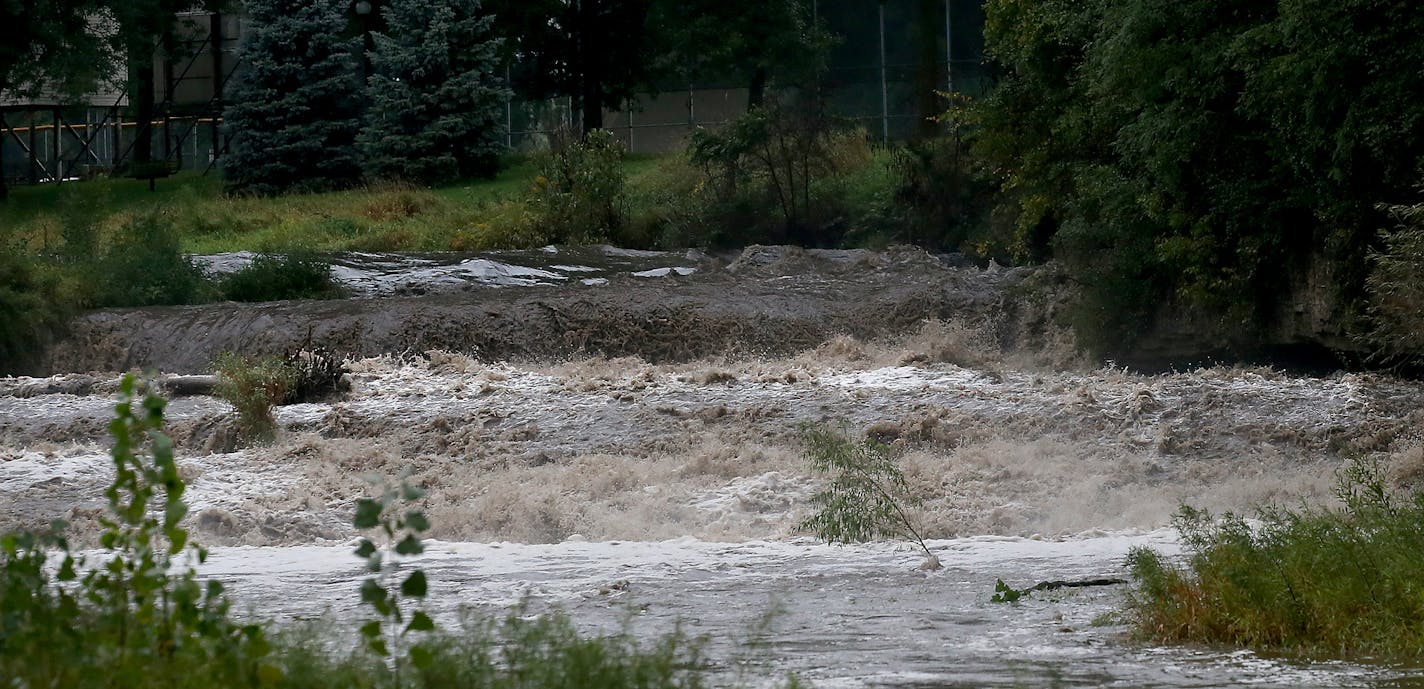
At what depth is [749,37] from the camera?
36.0m

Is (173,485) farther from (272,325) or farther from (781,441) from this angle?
(272,325)

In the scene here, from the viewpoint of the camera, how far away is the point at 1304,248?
17703 millimetres

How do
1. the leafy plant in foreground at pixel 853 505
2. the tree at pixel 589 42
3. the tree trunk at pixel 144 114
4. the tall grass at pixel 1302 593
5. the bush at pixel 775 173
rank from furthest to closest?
1. the tree trunk at pixel 144 114
2. the tree at pixel 589 42
3. the bush at pixel 775 173
4. the leafy plant in foreground at pixel 853 505
5. the tall grass at pixel 1302 593

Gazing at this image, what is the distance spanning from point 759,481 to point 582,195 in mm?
16586

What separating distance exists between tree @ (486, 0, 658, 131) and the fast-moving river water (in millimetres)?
19011

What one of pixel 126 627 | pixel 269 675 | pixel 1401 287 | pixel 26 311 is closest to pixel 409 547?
pixel 269 675

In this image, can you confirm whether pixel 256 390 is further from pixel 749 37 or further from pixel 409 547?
pixel 749 37

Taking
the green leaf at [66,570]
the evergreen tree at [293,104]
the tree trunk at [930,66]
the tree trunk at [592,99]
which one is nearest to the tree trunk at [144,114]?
the evergreen tree at [293,104]

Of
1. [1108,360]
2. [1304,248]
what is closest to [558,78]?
[1108,360]

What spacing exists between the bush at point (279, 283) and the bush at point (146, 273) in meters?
0.52

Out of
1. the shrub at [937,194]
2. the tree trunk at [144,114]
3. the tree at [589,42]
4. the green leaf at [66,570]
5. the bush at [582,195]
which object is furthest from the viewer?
the tree trunk at [144,114]

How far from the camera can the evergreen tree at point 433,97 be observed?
115ft

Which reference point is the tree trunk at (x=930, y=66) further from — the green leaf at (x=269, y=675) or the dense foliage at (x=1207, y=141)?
the green leaf at (x=269, y=675)

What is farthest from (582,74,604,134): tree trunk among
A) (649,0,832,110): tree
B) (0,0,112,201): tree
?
(0,0,112,201): tree
